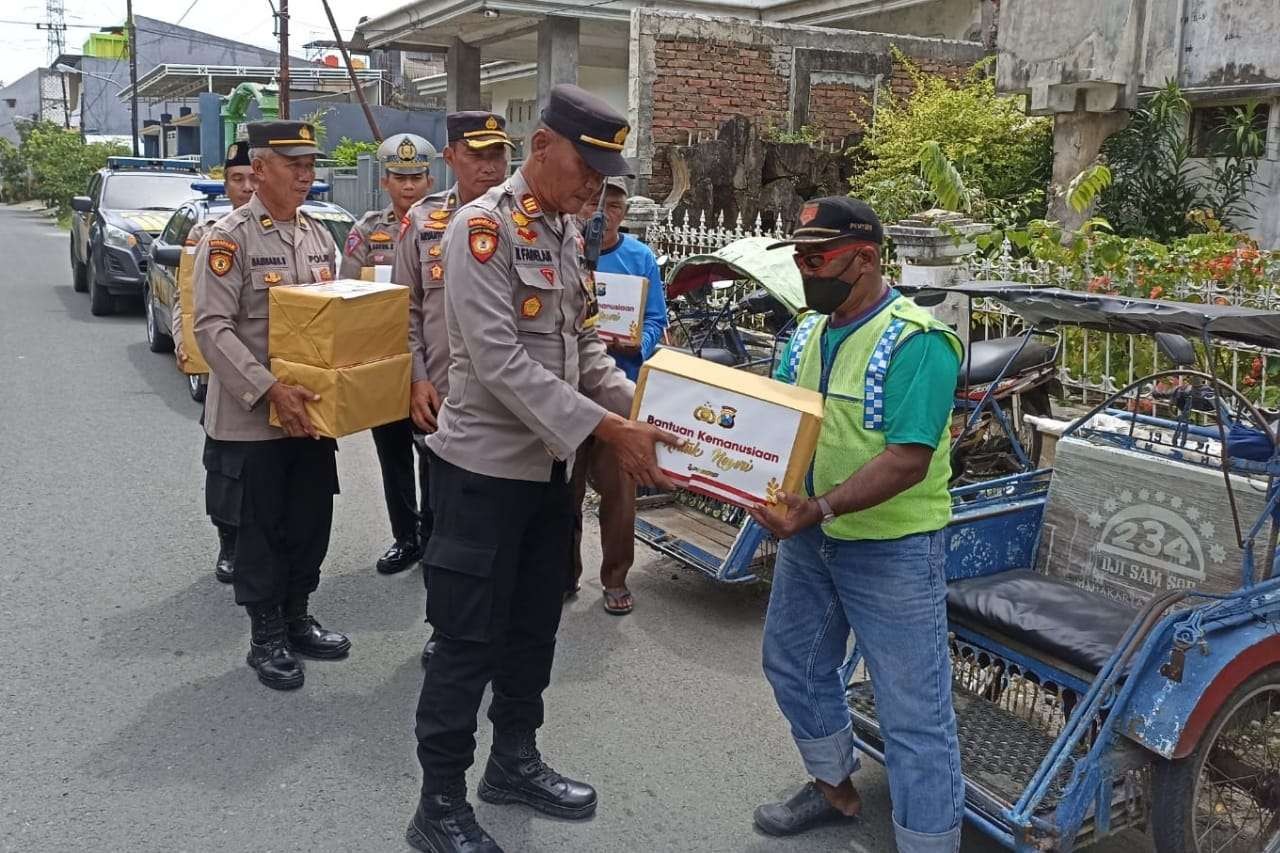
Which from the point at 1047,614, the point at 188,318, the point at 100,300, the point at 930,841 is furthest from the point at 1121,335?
the point at 100,300

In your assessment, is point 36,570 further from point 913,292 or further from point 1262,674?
point 1262,674

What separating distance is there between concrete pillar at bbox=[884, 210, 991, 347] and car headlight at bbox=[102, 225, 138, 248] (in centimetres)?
998

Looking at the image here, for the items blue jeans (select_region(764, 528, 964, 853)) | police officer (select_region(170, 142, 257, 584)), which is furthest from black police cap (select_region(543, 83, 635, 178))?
police officer (select_region(170, 142, 257, 584))

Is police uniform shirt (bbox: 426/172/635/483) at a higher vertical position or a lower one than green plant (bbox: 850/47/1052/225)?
lower

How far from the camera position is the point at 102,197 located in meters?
14.8

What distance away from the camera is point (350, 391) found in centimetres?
394

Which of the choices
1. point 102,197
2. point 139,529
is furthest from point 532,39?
point 139,529

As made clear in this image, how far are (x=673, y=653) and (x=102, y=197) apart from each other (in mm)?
12967

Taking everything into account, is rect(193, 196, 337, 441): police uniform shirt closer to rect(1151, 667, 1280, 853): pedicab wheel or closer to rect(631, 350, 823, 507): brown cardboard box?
rect(631, 350, 823, 507): brown cardboard box

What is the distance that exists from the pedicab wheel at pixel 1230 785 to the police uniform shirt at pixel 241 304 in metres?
3.10

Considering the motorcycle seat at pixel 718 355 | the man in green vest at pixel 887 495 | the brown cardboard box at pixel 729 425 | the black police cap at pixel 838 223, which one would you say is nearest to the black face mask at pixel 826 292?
the man in green vest at pixel 887 495

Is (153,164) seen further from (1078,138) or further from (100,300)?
(1078,138)

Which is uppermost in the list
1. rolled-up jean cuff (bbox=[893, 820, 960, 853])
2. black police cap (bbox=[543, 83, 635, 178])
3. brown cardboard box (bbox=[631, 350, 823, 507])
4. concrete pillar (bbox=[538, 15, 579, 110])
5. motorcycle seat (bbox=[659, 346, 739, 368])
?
concrete pillar (bbox=[538, 15, 579, 110])

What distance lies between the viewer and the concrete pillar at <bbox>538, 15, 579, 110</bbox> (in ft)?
51.1
